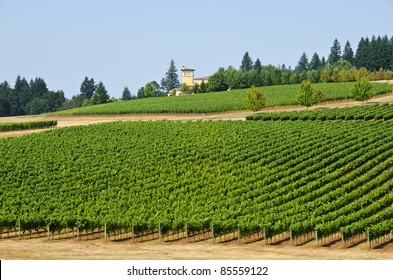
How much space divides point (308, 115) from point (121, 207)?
140 ft

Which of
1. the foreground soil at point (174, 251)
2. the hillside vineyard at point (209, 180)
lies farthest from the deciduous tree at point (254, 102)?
the foreground soil at point (174, 251)

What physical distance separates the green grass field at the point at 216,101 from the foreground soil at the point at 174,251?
78.4 m

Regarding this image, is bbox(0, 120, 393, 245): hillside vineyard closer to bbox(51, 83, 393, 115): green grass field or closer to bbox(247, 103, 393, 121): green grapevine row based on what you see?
bbox(247, 103, 393, 121): green grapevine row

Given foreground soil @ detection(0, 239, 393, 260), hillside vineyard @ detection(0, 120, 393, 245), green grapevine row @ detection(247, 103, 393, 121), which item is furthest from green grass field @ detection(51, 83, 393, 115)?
foreground soil @ detection(0, 239, 393, 260)

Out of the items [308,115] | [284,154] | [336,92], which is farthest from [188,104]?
[284,154]

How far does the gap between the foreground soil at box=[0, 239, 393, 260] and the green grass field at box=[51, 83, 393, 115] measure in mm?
78438

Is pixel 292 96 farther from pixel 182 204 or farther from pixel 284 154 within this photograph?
pixel 182 204

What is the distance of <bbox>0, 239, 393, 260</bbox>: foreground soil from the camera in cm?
3856

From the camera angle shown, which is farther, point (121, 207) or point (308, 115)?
point (308, 115)

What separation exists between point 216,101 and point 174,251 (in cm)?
9536

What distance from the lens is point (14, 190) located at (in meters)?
53.8

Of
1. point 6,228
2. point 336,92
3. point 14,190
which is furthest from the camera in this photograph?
point 336,92

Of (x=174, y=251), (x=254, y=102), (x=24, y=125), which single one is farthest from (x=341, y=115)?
(x=174, y=251)

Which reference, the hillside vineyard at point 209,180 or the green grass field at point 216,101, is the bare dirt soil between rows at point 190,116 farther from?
the hillside vineyard at point 209,180
